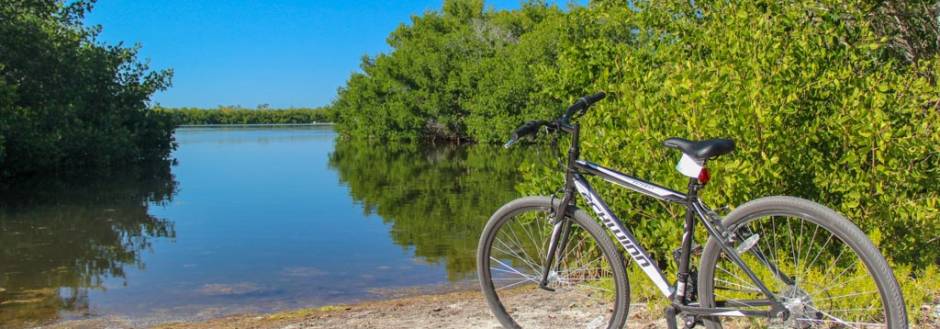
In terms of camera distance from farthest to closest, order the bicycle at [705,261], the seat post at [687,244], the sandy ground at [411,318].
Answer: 1. the sandy ground at [411,318]
2. the seat post at [687,244]
3. the bicycle at [705,261]

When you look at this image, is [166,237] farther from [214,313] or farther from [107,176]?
[107,176]

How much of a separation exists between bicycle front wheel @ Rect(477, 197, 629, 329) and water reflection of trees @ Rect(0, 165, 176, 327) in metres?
5.47

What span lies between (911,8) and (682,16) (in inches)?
94.5

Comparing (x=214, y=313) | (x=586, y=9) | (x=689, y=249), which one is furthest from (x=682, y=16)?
(x=214, y=313)

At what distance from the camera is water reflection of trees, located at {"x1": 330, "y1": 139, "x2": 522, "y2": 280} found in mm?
11758

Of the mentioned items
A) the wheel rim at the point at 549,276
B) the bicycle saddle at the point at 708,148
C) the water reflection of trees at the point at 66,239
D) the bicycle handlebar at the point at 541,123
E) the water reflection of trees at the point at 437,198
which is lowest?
the water reflection of trees at the point at 66,239

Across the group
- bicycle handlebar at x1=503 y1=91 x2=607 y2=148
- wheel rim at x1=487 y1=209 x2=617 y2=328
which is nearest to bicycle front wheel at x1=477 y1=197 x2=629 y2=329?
wheel rim at x1=487 y1=209 x2=617 y2=328

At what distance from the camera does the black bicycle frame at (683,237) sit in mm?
3348

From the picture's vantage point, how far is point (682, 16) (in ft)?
25.1

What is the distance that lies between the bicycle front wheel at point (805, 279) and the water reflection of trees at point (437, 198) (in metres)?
6.11

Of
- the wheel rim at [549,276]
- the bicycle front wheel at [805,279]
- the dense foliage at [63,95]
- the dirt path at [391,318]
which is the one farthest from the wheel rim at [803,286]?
the dense foliage at [63,95]

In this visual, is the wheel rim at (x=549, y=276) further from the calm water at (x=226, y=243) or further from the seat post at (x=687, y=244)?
the calm water at (x=226, y=243)

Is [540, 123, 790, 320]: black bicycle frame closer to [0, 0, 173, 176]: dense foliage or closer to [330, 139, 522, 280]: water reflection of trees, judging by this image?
[330, 139, 522, 280]: water reflection of trees

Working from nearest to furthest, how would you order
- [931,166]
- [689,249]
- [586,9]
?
[689,249] → [931,166] → [586,9]
